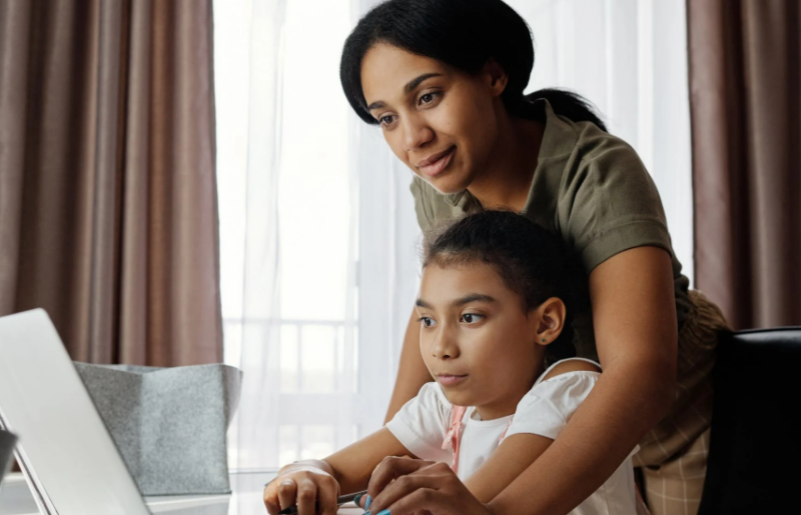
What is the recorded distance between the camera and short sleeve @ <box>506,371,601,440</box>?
80 centimetres

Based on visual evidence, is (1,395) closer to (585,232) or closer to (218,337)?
(585,232)

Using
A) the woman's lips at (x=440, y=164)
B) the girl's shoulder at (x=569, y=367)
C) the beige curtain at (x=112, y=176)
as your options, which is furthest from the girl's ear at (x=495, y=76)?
the beige curtain at (x=112, y=176)

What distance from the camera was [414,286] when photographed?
230 centimetres

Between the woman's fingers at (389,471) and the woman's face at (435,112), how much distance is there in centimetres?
46

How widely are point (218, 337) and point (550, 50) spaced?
4.44 ft

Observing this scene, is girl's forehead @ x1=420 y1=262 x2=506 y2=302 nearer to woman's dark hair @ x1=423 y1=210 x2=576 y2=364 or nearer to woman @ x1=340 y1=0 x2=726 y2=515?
woman's dark hair @ x1=423 y1=210 x2=576 y2=364

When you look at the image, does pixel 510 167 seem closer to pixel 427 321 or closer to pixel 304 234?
pixel 427 321

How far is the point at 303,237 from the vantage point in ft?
7.45

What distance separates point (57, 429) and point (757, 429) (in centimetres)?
83

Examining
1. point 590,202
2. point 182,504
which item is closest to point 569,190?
point 590,202

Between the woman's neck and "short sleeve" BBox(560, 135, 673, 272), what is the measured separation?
13 centimetres

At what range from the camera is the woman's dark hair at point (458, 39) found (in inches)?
39.2

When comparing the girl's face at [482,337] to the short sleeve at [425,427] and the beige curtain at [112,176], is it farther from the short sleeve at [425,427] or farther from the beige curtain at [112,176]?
the beige curtain at [112,176]

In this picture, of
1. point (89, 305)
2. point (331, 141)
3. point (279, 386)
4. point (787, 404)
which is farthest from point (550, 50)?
point (787, 404)
